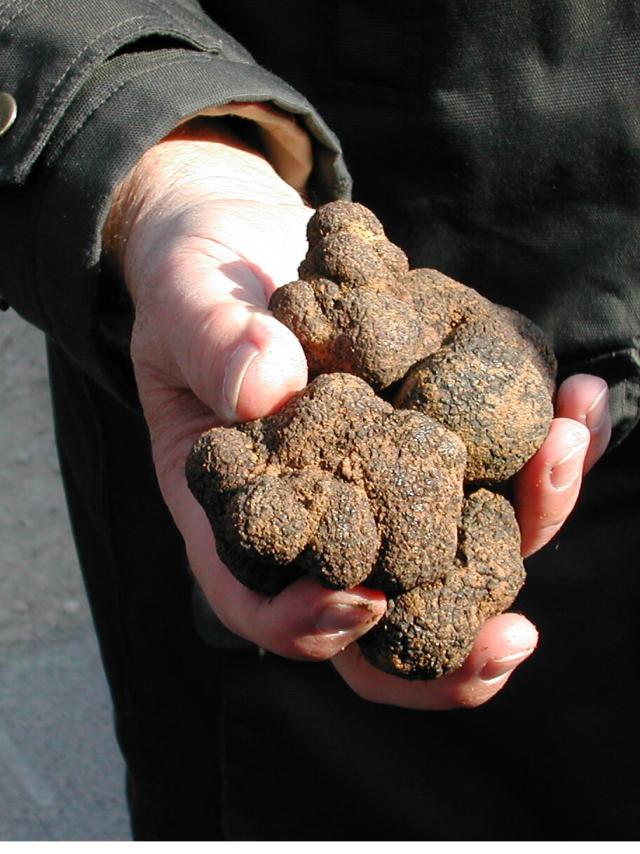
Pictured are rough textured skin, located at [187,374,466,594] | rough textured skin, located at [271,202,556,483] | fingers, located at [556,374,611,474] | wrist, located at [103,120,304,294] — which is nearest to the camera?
rough textured skin, located at [187,374,466,594]

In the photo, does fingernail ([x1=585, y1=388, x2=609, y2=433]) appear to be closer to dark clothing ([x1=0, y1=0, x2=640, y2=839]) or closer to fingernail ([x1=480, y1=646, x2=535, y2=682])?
dark clothing ([x1=0, y1=0, x2=640, y2=839])

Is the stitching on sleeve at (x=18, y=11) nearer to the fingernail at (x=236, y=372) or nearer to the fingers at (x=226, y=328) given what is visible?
the fingers at (x=226, y=328)

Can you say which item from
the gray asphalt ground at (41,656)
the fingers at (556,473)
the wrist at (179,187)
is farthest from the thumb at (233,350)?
the gray asphalt ground at (41,656)

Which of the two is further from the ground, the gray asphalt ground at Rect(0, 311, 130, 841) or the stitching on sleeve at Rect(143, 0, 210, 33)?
the stitching on sleeve at Rect(143, 0, 210, 33)

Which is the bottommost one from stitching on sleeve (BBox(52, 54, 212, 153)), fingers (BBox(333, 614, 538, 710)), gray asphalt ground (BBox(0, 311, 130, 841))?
gray asphalt ground (BBox(0, 311, 130, 841))

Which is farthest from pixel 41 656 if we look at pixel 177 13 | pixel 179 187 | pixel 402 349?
pixel 402 349

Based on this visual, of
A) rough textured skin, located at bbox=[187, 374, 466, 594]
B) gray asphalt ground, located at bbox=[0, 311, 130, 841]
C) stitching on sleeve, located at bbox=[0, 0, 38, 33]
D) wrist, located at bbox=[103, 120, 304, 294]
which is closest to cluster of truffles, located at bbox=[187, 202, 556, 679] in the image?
rough textured skin, located at bbox=[187, 374, 466, 594]

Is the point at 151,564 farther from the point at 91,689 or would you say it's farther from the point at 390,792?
the point at 91,689
